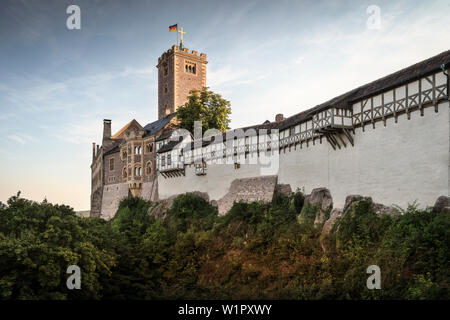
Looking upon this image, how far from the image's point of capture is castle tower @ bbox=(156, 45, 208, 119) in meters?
56.8

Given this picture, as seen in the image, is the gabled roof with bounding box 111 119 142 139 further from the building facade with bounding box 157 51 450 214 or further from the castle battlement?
the building facade with bounding box 157 51 450 214

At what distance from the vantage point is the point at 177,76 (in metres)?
57.2

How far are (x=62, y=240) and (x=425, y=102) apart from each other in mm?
19279

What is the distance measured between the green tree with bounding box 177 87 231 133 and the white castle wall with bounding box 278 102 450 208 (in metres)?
18.2

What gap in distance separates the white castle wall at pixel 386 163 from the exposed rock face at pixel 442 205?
0.25m

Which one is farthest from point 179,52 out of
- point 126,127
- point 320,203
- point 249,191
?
point 320,203

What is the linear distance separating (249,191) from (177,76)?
32.3 metres

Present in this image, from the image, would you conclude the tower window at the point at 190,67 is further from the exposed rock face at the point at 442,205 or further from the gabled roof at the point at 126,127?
the exposed rock face at the point at 442,205

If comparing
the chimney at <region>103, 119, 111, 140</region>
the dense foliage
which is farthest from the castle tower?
the dense foliage

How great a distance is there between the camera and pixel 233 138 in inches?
1287

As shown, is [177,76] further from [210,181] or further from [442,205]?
[442,205]

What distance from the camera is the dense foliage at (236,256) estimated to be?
1584 centimetres
